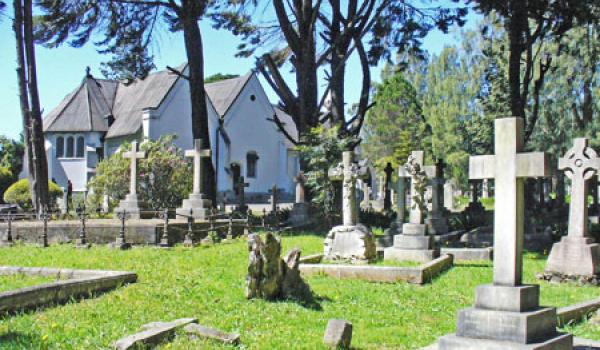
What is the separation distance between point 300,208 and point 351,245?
8.62 metres

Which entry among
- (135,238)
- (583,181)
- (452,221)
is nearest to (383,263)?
(583,181)

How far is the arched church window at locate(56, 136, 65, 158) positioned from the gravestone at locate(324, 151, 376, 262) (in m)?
32.4

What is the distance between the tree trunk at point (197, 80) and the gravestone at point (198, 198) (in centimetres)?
162

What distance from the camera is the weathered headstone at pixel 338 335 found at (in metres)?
6.64

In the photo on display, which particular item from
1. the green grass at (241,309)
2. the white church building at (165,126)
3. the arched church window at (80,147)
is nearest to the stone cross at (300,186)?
the green grass at (241,309)

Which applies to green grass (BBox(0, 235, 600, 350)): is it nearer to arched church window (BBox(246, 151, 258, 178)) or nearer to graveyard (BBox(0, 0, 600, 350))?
graveyard (BBox(0, 0, 600, 350))

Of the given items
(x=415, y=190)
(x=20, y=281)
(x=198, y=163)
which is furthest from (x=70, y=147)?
(x=20, y=281)

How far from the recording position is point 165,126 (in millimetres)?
39406

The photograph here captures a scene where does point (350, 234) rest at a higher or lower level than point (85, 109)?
lower

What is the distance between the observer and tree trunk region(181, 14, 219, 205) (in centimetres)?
2199

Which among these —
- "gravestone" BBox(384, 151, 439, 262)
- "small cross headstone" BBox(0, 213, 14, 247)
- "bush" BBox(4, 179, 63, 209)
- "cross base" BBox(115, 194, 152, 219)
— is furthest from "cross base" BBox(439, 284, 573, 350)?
"bush" BBox(4, 179, 63, 209)

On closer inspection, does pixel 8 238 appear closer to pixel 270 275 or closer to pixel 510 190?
pixel 270 275

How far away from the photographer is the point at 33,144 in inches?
848

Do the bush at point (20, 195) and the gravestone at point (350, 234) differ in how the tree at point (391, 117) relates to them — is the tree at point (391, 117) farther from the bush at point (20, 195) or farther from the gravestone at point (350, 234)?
the gravestone at point (350, 234)
